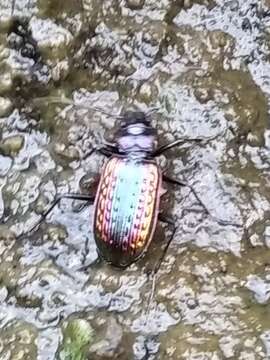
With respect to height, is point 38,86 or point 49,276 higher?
point 38,86

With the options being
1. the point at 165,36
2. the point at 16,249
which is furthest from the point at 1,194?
the point at 165,36

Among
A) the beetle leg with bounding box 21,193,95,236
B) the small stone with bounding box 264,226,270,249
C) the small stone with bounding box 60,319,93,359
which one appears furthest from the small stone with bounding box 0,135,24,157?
the small stone with bounding box 264,226,270,249

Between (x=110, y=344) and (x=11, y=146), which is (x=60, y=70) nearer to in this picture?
(x=11, y=146)

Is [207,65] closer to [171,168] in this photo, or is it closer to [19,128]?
[171,168]

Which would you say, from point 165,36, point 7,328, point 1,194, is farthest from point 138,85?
point 7,328

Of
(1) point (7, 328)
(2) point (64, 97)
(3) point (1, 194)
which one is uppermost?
(2) point (64, 97)

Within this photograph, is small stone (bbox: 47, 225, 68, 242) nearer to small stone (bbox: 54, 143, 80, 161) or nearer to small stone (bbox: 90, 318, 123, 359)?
small stone (bbox: 54, 143, 80, 161)

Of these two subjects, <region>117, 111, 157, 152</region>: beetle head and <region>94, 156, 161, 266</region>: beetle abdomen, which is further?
<region>117, 111, 157, 152</region>: beetle head

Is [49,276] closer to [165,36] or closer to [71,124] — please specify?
[71,124]
